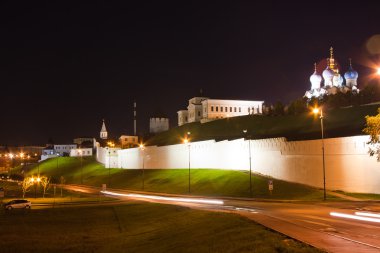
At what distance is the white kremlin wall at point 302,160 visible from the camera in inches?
1636

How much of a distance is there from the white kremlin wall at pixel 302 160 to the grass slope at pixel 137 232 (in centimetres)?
1694

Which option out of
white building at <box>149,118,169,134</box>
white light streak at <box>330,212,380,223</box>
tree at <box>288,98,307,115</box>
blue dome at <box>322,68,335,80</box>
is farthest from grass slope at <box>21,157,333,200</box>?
white building at <box>149,118,169,134</box>

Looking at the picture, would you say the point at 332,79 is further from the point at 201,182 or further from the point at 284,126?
the point at 201,182

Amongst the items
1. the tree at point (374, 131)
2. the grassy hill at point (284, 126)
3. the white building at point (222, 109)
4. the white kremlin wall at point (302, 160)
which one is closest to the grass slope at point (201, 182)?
the white kremlin wall at point (302, 160)

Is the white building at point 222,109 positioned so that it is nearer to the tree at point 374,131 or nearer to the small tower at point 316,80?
the small tower at point 316,80

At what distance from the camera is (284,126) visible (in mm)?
104500

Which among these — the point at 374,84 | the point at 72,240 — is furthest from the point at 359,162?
the point at 374,84

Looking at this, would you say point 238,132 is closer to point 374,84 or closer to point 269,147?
point 374,84

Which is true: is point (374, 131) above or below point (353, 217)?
above

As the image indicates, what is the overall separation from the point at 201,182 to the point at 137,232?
37576mm

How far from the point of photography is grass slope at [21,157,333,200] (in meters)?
47.4

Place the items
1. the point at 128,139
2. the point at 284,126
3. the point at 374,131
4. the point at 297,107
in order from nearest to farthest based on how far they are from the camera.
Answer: the point at 374,131
the point at 284,126
the point at 297,107
the point at 128,139

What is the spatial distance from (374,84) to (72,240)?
297ft

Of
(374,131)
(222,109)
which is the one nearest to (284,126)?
(222,109)
